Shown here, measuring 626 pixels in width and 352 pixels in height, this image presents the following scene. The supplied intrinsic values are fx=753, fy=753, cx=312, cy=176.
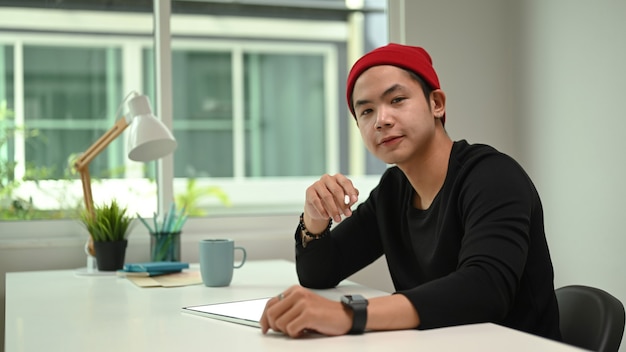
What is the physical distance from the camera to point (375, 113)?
1.76 meters

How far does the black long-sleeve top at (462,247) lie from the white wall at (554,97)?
3.41ft

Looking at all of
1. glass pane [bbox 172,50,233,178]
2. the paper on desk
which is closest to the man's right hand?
the paper on desk

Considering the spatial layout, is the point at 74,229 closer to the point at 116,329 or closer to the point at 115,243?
the point at 115,243

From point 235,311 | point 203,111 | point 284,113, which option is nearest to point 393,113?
point 235,311

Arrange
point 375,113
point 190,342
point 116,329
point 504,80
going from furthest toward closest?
1. point 504,80
2. point 375,113
3. point 116,329
4. point 190,342

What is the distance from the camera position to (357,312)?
1.23 meters

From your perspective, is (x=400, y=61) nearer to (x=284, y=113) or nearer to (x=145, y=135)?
(x=145, y=135)

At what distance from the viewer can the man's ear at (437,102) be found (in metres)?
1.81

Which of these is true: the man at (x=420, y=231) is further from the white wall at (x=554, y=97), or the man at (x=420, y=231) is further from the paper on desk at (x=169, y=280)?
the white wall at (x=554, y=97)

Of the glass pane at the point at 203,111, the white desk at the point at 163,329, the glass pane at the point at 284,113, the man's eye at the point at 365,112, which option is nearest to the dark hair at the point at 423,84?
the man's eye at the point at 365,112

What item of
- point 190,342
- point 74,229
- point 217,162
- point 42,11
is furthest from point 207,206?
point 190,342

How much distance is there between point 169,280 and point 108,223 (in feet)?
1.56

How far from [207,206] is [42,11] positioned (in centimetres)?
369

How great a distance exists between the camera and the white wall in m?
2.62
